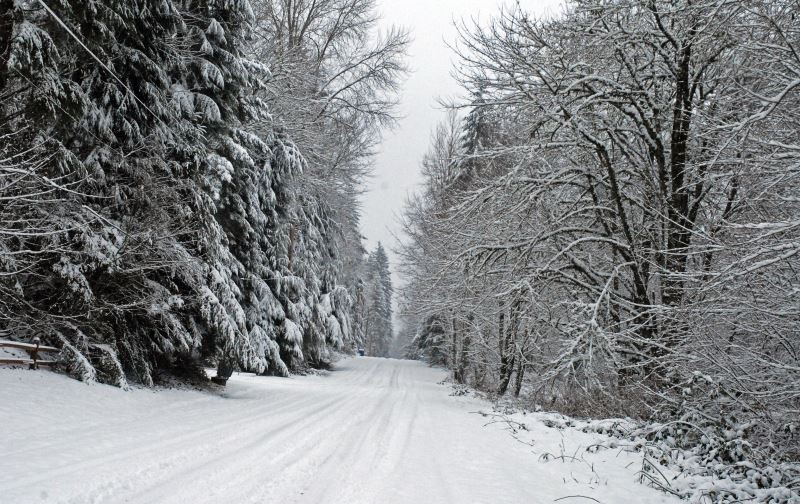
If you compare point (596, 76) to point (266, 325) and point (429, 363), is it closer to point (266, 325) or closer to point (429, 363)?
point (266, 325)

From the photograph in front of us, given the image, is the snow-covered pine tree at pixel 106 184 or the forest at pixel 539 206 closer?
the forest at pixel 539 206

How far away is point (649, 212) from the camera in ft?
23.6

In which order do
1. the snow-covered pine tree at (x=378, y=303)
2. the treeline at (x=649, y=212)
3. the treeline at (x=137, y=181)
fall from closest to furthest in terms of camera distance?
the treeline at (x=649, y=212) < the treeline at (x=137, y=181) < the snow-covered pine tree at (x=378, y=303)

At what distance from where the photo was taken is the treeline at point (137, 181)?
6.66m

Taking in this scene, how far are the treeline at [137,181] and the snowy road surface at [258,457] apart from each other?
4.36 ft

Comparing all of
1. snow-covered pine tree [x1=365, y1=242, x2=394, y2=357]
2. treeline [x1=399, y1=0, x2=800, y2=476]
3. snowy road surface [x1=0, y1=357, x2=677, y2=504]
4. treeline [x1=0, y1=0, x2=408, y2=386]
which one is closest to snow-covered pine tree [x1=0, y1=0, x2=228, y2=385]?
treeline [x1=0, y1=0, x2=408, y2=386]

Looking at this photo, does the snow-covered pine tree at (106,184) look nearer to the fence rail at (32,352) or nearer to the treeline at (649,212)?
the fence rail at (32,352)

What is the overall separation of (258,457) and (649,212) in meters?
6.30

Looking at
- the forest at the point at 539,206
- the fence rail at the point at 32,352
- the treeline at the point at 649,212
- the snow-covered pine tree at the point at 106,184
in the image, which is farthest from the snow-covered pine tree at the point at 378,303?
the fence rail at the point at 32,352

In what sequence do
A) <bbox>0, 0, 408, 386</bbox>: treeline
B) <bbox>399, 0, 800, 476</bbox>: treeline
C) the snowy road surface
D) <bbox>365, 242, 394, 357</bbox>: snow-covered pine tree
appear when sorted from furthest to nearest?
<bbox>365, 242, 394, 357</bbox>: snow-covered pine tree → <bbox>0, 0, 408, 386</bbox>: treeline → <bbox>399, 0, 800, 476</bbox>: treeline → the snowy road surface

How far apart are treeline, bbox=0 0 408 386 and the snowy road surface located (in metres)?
1.33

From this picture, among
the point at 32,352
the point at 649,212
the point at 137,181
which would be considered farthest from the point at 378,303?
the point at 649,212

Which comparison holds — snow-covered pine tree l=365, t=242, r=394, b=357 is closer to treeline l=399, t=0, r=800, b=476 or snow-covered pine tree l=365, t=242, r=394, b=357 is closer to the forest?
the forest

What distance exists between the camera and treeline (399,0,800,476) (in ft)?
15.0
